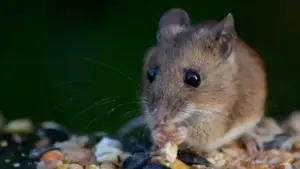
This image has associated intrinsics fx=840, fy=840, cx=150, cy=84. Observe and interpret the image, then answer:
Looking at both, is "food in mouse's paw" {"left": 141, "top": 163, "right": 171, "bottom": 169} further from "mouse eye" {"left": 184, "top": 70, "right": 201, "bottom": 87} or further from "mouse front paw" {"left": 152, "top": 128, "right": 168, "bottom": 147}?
"mouse eye" {"left": 184, "top": 70, "right": 201, "bottom": 87}

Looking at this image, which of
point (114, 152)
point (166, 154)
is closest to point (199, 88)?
point (166, 154)

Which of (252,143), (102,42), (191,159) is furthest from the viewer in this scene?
(102,42)

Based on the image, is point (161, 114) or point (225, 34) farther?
point (225, 34)

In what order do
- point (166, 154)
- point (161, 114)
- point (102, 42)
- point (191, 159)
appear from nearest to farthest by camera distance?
point (161, 114)
point (166, 154)
point (191, 159)
point (102, 42)

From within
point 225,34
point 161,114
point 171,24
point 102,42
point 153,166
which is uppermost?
point 102,42

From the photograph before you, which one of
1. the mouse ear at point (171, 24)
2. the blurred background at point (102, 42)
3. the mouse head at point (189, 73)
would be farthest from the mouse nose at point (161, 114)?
the blurred background at point (102, 42)

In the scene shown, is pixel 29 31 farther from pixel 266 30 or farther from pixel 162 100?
pixel 162 100

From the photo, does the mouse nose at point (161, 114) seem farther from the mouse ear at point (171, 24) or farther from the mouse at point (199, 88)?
the mouse ear at point (171, 24)

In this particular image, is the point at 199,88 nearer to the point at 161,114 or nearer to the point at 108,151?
the point at 161,114
